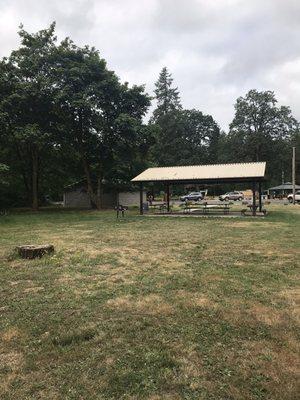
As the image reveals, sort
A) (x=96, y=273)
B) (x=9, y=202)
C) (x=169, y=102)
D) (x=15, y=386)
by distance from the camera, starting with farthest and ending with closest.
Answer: (x=169, y=102), (x=9, y=202), (x=96, y=273), (x=15, y=386)

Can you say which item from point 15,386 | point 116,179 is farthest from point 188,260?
point 116,179

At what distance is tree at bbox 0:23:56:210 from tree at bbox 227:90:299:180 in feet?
133

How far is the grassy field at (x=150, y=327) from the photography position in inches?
133

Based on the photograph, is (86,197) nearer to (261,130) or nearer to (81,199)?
(81,199)

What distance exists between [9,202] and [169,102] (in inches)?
1924

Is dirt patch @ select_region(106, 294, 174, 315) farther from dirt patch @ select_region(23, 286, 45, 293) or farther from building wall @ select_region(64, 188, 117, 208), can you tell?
building wall @ select_region(64, 188, 117, 208)

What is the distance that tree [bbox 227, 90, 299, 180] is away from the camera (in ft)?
196

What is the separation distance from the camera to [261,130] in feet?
200

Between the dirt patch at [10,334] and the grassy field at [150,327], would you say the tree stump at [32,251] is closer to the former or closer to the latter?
the grassy field at [150,327]

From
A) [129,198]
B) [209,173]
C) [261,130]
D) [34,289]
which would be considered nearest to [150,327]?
[34,289]

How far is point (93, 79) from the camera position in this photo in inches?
1054

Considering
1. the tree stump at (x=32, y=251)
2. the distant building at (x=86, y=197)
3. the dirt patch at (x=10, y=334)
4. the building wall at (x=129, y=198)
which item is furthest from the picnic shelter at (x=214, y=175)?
the dirt patch at (x=10, y=334)

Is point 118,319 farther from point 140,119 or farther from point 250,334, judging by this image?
point 140,119

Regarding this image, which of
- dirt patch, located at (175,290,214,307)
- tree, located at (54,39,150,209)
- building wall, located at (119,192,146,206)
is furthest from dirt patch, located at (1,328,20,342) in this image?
building wall, located at (119,192,146,206)
